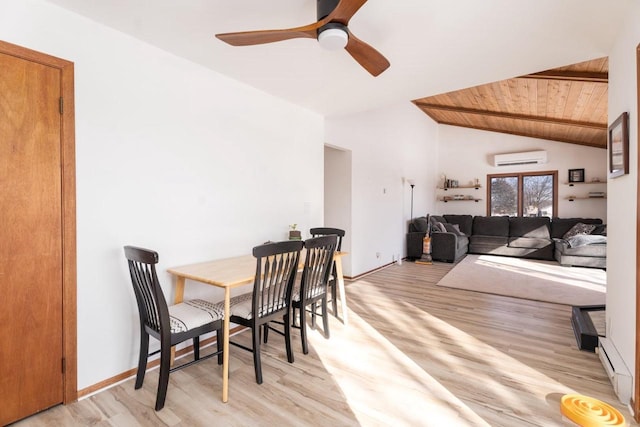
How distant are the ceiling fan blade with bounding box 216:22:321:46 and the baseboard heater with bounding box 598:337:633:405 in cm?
270

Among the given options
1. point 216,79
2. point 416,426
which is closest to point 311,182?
point 216,79

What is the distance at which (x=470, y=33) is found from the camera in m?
2.16

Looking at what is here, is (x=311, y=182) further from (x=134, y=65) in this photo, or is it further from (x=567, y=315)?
(x=567, y=315)

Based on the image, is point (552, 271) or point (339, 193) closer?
point (339, 193)

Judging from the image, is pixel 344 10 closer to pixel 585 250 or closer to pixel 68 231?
pixel 68 231

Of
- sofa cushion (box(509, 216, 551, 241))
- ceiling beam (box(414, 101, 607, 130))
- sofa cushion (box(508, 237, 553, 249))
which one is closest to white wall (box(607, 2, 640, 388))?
ceiling beam (box(414, 101, 607, 130))

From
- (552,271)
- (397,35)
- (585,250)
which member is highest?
(397,35)

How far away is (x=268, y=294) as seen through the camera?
7.33 ft

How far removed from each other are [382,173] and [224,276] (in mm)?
4415

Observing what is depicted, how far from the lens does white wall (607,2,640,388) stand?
5.95 feet

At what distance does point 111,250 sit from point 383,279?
3.89 metres

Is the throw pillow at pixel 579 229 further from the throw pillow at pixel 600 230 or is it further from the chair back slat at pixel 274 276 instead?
the chair back slat at pixel 274 276

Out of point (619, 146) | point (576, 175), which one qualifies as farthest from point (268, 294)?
point (576, 175)

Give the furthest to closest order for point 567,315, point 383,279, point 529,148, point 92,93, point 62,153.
Answer: point 529,148
point 383,279
point 567,315
point 92,93
point 62,153
